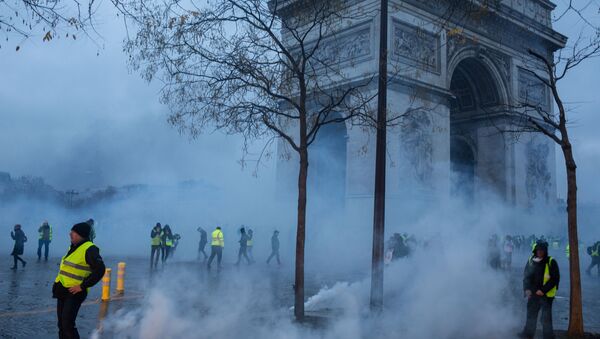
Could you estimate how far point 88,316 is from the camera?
7523 mm

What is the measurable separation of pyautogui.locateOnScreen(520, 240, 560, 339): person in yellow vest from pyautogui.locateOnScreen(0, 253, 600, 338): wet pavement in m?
1.83

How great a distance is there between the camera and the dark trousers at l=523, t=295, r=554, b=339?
6.36 m

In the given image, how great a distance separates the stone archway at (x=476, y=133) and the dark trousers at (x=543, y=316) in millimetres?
17183

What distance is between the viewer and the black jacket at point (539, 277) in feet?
21.0

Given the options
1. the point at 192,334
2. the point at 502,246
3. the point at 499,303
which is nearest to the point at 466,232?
the point at 502,246

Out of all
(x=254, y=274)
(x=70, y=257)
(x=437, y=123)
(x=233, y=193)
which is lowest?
(x=254, y=274)

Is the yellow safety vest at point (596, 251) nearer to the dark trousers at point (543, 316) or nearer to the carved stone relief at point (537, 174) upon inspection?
the carved stone relief at point (537, 174)

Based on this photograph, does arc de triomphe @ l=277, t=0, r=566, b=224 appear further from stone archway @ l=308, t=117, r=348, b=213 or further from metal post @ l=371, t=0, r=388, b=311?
metal post @ l=371, t=0, r=388, b=311

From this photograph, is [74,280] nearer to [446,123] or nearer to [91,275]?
[91,275]

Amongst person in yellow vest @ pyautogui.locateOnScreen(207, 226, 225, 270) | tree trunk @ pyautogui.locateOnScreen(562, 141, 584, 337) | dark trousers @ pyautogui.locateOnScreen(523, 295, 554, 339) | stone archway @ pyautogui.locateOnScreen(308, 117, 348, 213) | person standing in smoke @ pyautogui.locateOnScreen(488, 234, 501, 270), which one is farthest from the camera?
stone archway @ pyautogui.locateOnScreen(308, 117, 348, 213)

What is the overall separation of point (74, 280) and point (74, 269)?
0.10 m

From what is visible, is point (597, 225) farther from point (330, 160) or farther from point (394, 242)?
point (394, 242)

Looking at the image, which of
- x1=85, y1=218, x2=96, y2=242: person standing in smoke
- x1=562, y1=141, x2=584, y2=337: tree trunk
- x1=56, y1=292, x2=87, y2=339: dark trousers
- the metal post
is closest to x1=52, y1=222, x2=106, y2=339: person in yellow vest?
x1=56, y1=292, x2=87, y2=339: dark trousers

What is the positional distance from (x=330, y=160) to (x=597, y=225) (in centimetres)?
2481
